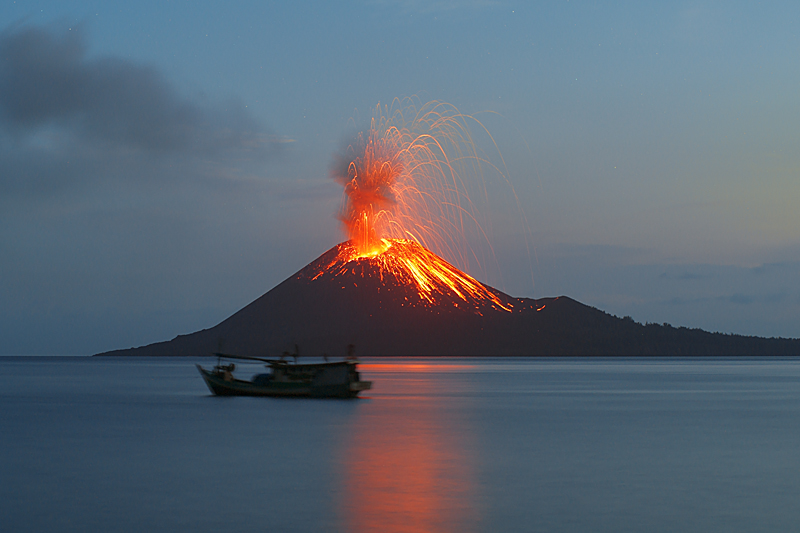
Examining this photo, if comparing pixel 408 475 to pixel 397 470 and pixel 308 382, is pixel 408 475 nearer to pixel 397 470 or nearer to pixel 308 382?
pixel 397 470

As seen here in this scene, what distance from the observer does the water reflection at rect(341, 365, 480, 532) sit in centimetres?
2395

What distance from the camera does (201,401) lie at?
80875mm

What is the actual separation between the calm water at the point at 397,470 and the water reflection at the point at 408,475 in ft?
0.29

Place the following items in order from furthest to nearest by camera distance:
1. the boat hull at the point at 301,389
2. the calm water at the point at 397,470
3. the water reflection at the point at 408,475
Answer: the boat hull at the point at 301,389 < the calm water at the point at 397,470 < the water reflection at the point at 408,475

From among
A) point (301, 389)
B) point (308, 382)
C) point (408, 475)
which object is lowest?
point (408, 475)

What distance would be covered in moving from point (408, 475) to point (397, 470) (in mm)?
1556

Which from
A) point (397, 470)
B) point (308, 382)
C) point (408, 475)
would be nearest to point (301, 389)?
point (308, 382)

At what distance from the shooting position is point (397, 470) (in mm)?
34312

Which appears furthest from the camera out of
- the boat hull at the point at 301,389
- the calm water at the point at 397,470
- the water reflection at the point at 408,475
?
the boat hull at the point at 301,389

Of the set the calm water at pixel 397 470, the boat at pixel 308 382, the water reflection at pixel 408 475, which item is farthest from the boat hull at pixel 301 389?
the water reflection at pixel 408 475

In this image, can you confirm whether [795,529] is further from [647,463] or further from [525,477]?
[647,463]

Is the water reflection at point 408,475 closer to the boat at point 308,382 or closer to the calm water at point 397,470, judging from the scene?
the calm water at point 397,470

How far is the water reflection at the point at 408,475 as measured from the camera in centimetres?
2395

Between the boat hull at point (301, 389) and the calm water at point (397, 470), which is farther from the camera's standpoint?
the boat hull at point (301, 389)
